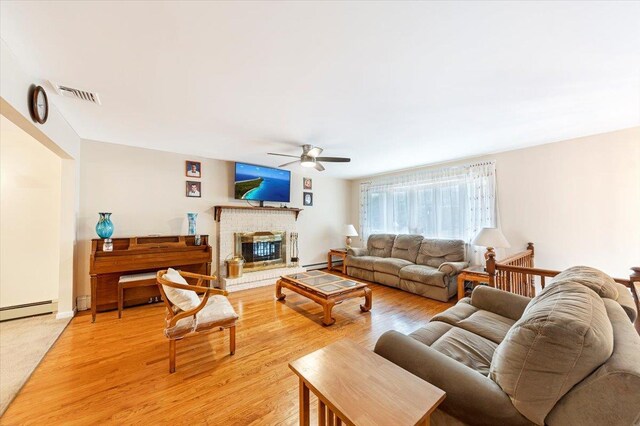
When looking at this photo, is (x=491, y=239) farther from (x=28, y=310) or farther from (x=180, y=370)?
(x=28, y=310)

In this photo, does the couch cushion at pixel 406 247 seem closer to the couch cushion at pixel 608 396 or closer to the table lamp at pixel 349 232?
the table lamp at pixel 349 232

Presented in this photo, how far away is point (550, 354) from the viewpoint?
2.87ft

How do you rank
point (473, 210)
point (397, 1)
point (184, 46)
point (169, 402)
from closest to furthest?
point (397, 1)
point (184, 46)
point (169, 402)
point (473, 210)

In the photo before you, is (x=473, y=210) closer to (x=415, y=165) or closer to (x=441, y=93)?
(x=415, y=165)

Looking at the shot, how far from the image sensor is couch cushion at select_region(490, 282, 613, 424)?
2.72 feet

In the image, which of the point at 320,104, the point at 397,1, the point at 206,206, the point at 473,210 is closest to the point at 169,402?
the point at 320,104

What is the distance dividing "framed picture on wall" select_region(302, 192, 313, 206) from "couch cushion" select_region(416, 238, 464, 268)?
8.61ft

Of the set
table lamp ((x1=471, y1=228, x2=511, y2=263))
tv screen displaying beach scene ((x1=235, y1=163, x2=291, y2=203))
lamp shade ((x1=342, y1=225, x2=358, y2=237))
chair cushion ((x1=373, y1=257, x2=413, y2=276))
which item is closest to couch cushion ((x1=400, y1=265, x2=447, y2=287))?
chair cushion ((x1=373, y1=257, x2=413, y2=276))

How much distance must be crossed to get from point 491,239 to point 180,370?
3.70 m

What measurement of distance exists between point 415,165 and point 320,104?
3154mm

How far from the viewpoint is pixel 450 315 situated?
2.03 metres

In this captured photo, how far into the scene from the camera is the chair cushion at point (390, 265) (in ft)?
14.1

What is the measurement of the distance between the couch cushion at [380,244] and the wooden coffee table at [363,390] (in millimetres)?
4044

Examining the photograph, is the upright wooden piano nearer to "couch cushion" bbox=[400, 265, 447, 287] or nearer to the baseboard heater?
the baseboard heater
